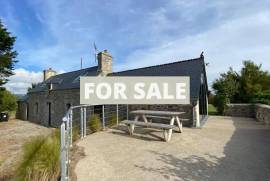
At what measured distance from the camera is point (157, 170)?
396 cm

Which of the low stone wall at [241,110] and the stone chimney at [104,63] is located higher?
the stone chimney at [104,63]

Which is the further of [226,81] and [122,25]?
[226,81]

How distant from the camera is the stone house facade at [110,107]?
30.3 ft

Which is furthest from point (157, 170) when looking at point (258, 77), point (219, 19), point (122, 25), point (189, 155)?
point (258, 77)

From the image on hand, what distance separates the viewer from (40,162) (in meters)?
3.57

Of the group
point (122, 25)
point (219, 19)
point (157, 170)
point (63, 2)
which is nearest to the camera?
point (157, 170)

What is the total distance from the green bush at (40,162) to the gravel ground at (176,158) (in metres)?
0.52

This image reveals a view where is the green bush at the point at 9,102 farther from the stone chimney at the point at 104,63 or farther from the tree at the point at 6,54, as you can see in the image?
the stone chimney at the point at 104,63

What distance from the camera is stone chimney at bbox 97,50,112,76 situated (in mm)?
14377

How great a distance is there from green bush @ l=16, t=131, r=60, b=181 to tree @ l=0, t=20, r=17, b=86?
18.1 metres

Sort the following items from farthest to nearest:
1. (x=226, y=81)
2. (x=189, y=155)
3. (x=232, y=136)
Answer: (x=226, y=81)
(x=232, y=136)
(x=189, y=155)

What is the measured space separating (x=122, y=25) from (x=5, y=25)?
48.1ft

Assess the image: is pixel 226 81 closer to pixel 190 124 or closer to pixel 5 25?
pixel 190 124

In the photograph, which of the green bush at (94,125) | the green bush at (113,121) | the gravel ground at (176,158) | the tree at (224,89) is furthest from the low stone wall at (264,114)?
the green bush at (94,125)
